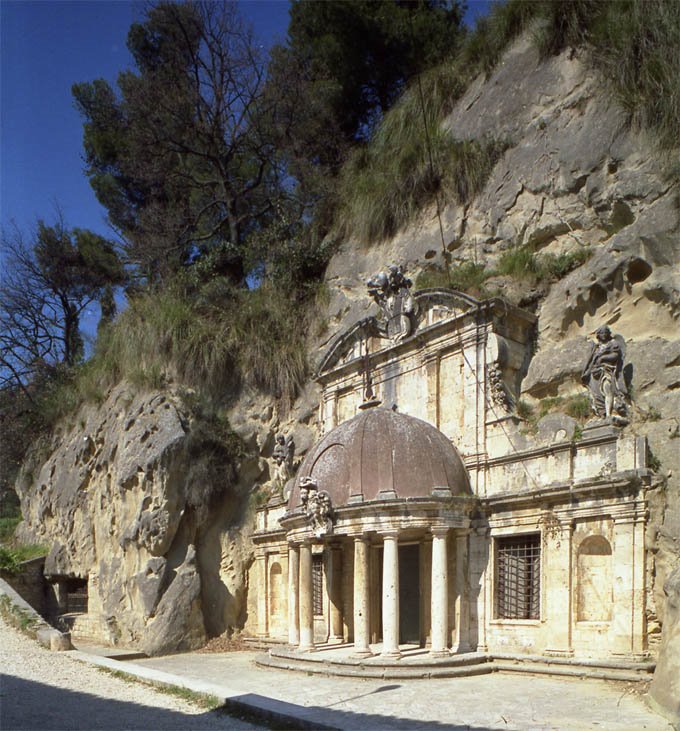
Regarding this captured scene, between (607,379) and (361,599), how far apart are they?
6.19 metres

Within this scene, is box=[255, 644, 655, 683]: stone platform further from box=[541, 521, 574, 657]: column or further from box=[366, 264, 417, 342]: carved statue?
box=[366, 264, 417, 342]: carved statue

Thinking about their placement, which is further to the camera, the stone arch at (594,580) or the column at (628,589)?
the stone arch at (594,580)

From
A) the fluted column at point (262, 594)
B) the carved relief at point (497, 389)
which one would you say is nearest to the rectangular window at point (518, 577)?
the carved relief at point (497, 389)

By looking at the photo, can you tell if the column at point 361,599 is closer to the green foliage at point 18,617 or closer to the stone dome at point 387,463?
the stone dome at point 387,463

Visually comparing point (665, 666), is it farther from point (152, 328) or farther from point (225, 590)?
point (152, 328)

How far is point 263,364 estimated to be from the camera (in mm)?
21875

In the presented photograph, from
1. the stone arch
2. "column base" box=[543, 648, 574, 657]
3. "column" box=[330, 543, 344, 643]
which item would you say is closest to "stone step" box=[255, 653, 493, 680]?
"column base" box=[543, 648, 574, 657]

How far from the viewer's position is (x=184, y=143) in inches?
1083

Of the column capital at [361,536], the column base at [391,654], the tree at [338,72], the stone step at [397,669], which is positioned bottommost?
the stone step at [397,669]

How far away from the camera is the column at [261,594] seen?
19094mm

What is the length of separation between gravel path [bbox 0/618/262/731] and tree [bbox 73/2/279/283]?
15530 mm

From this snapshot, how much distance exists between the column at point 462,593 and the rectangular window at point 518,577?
23.7 inches

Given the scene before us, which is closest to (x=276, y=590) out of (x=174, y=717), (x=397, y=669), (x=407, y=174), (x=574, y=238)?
(x=397, y=669)

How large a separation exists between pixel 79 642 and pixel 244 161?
17.9 meters
